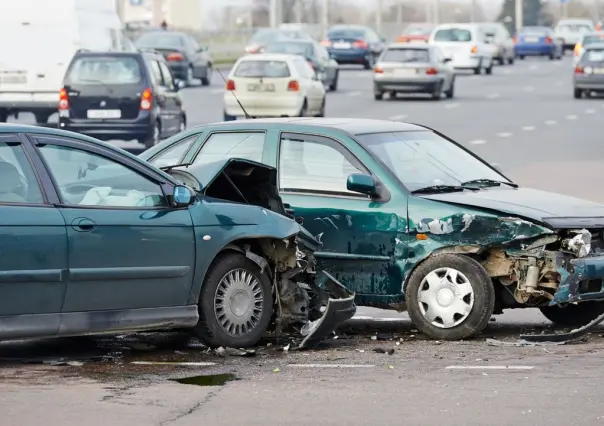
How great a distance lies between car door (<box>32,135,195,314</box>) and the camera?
8742mm

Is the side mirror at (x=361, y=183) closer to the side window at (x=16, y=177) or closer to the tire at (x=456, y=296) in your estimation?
the tire at (x=456, y=296)

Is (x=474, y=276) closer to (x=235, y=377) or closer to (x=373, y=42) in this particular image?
(x=235, y=377)

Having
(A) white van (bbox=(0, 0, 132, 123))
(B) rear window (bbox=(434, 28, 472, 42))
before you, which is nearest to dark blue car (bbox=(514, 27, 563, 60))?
(B) rear window (bbox=(434, 28, 472, 42))

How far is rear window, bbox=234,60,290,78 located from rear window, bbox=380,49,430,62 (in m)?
8.73

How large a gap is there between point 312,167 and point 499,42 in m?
55.9

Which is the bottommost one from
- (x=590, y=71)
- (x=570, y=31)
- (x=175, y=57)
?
(x=570, y=31)

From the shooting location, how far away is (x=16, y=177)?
8688 millimetres

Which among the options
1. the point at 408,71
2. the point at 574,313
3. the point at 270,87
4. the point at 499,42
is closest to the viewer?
the point at 574,313

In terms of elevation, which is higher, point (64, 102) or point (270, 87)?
point (64, 102)

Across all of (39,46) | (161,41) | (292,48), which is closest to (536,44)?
(161,41)

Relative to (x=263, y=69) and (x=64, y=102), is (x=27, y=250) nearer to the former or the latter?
(x=64, y=102)

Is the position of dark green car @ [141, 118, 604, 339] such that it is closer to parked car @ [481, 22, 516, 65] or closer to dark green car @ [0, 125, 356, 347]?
dark green car @ [0, 125, 356, 347]

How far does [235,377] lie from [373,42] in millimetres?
56942

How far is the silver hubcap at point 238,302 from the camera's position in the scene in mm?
9461
